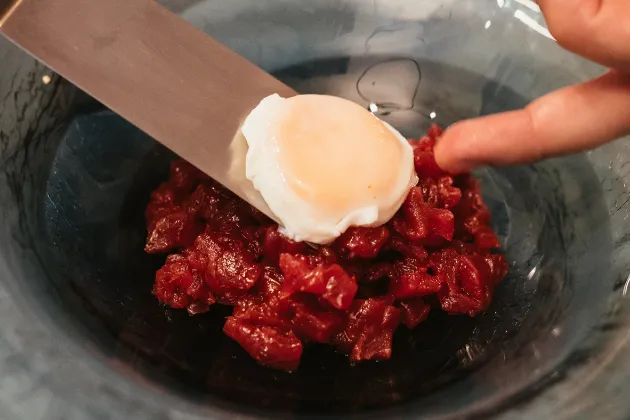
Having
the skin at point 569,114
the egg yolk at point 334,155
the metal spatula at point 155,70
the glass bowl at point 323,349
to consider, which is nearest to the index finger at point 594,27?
the skin at point 569,114

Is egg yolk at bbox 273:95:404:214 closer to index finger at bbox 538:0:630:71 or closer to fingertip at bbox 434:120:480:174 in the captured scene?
fingertip at bbox 434:120:480:174

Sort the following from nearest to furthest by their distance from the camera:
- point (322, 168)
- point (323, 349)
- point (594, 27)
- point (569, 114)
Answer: point (594, 27) → point (569, 114) → point (322, 168) → point (323, 349)

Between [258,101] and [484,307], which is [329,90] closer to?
[258,101]

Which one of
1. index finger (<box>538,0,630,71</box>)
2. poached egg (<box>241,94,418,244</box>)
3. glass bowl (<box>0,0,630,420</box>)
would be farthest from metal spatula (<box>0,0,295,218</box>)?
index finger (<box>538,0,630,71</box>)

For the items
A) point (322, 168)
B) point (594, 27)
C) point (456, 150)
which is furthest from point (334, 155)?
point (594, 27)

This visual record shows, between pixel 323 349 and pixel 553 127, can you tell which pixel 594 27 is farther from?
pixel 323 349

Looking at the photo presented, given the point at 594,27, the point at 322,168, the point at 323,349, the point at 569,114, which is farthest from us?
the point at 323,349
